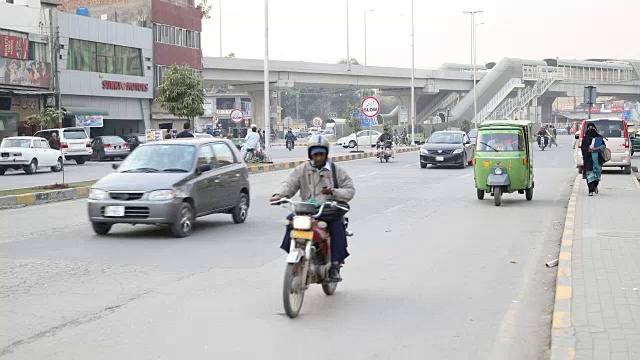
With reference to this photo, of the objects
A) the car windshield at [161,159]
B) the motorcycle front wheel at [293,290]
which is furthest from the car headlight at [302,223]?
the car windshield at [161,159]

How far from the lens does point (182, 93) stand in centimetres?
4606

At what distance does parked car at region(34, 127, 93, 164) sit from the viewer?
127ft

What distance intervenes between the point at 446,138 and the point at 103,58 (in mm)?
26974

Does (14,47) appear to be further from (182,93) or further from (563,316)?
(563,316)

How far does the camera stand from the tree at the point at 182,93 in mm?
45844

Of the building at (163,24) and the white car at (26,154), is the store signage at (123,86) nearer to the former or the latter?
the building at (163,24)

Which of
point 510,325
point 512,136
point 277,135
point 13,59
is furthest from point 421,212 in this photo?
point 277,135

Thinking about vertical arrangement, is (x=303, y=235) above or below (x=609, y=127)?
below

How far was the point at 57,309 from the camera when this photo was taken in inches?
314

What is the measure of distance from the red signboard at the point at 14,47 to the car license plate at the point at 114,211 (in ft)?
109

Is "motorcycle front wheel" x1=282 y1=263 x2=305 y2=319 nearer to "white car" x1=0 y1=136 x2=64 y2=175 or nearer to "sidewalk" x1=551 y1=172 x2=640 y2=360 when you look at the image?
"sidewalk" x1=551 y1=172 x2=640 y2=360

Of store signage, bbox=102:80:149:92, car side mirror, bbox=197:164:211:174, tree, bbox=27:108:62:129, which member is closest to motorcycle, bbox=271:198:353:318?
car side mirror, bbox=197:164:211:174

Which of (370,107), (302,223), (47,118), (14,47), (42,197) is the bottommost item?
(42,197)

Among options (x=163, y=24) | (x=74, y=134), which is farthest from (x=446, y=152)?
(x=163, y=24)
